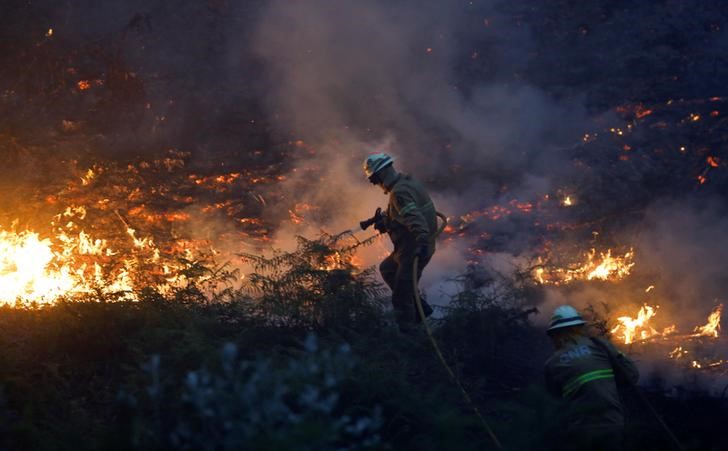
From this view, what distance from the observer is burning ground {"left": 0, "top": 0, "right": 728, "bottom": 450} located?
10234 millimetres

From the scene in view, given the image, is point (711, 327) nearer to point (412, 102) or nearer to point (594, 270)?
point (594, 270)

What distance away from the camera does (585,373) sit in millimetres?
4535

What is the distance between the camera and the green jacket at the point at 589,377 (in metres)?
4.34

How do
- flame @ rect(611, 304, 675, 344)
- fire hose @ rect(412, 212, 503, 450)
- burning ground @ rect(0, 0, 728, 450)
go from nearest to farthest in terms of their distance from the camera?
fire hose @ rect(412, 212, 503, 450)
flame @ rect(611, 304, 675, 344)
burning ground @ rect(0, 0, 728, 450)

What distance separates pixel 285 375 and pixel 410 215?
3.59 metres

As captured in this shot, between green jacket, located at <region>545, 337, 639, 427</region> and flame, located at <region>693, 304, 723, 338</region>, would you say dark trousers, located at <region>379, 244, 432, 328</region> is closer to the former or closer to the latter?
green jacket, located at <region>545, 337, 639, 427</region>

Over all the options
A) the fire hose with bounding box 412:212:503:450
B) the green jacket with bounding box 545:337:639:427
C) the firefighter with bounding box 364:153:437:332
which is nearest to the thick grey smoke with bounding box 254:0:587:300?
the firefighter with bounding box 364:153:437:332

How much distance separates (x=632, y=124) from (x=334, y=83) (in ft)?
20.5

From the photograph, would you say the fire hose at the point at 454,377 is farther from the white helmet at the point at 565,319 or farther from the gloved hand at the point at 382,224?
the white helmet at the point at 565,319

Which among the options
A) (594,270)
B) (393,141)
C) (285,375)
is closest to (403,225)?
(285,375)

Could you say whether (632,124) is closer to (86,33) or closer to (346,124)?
(346,124)

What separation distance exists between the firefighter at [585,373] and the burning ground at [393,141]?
3.20 metres

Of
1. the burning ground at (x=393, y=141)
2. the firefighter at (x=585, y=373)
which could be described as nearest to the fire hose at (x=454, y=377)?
the firefighter at (x=585, y=373)

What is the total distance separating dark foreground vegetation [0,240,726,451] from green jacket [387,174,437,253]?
63cm
